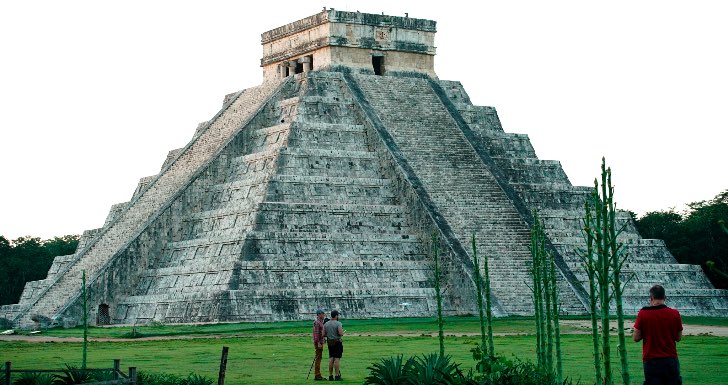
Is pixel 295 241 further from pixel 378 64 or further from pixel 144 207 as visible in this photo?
pixel 378 64

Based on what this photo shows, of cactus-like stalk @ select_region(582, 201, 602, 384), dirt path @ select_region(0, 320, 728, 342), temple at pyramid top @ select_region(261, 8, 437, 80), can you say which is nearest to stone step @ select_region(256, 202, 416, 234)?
dirt path @ select_region(0, 320, 728, 342)

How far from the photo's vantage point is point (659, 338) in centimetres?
1284

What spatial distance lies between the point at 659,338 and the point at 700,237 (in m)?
39.1

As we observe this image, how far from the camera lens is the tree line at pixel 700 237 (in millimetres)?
49562

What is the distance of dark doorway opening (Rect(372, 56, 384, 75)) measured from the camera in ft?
150

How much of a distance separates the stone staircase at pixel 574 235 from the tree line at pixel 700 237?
17.0ft

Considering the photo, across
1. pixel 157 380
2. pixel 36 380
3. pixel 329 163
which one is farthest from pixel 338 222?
pixel 36 380

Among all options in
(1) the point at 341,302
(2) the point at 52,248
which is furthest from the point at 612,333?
(2) the point at 52,248

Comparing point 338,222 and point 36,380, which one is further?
point 338,222

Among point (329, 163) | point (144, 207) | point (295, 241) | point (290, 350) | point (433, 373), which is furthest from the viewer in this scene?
point (144, 207)

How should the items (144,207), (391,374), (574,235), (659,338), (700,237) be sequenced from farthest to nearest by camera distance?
(700,237) < (144,207) < (574,235) < (391,374) < (659,338)

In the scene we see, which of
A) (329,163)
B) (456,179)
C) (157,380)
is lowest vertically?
(157,380)

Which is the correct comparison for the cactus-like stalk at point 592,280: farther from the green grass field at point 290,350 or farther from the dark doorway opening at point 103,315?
the dark doorway opening at point 103,315

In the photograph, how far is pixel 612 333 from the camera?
30.0 m
